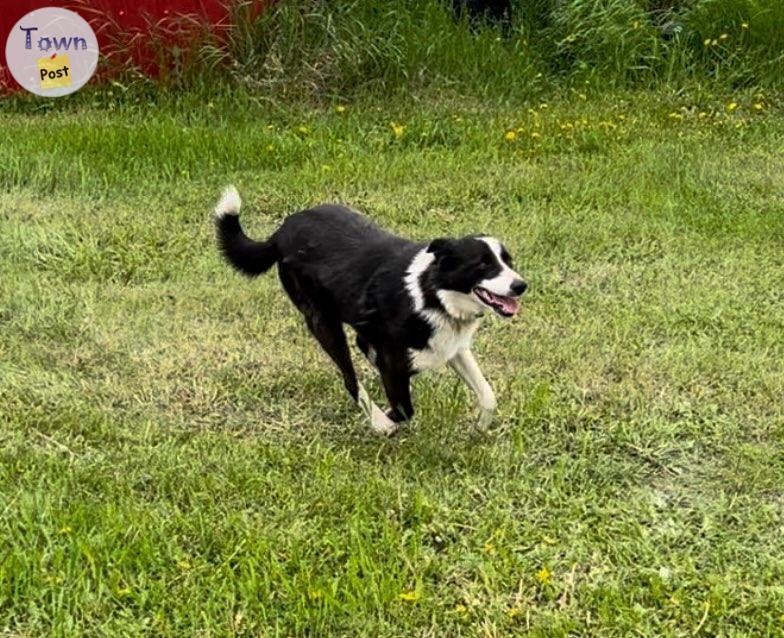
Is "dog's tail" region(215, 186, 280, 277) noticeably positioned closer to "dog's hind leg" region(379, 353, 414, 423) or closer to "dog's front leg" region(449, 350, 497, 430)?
"dog's hind leg" region(379, 353, 414, 423)

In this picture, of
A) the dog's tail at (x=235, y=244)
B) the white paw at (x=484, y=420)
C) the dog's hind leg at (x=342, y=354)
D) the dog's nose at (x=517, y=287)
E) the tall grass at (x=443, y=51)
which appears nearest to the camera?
the dog's nose at (x=517, y=287)

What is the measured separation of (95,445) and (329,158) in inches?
150

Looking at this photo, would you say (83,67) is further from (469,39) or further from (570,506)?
(570,506)

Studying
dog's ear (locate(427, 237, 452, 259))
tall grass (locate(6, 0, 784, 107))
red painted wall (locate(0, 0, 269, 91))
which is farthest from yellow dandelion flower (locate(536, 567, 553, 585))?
red painted wall (locate(0, 0, 269, 91))

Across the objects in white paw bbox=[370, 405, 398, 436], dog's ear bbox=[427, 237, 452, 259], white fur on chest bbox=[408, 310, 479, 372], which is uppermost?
dog's ear bbox=[427, 237, 452, 259]

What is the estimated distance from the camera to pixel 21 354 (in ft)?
14.3

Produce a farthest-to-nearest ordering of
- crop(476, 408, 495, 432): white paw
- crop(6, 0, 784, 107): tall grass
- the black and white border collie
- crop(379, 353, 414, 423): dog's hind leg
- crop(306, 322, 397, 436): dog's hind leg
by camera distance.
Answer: crop(6, 0, 784, 107): tall grass
crop(306, 322, 397, 436): dog's hind leg
crop(476, 408, 495, 432): white paw
crop(379, 353, 414, 423): dog's hind leg
the black and white border collie

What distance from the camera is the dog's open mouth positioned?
3.43 m

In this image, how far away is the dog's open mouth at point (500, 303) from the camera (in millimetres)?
3430

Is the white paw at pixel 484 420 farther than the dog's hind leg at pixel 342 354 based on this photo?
No

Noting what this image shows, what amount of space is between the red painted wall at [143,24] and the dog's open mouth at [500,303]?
551 cm

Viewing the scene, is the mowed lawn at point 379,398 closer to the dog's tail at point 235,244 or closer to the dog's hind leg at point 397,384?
the dog's hind leg at point 397,384

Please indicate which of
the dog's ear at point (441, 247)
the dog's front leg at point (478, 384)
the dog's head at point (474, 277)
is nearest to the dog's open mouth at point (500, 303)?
the dog's head at point (474, 277)

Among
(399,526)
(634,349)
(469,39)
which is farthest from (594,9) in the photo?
(399,526)
